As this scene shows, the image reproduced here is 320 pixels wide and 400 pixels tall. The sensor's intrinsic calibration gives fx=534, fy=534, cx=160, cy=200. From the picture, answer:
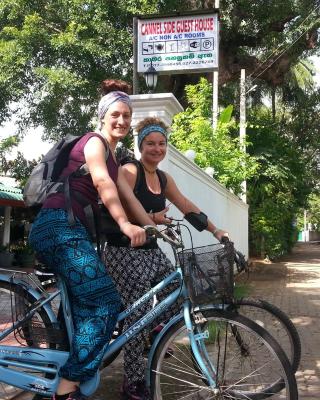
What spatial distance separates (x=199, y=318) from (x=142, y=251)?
814 mm

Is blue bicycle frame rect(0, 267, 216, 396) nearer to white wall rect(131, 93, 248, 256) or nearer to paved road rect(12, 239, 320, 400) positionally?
paved road rect(12, 239, 320, 400)

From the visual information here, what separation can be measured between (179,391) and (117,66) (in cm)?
1314

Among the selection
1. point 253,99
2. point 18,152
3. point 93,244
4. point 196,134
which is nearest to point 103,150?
point 93,244

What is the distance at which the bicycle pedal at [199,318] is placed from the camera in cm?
287

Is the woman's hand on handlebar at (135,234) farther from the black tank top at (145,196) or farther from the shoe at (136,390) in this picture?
the shoe at (136,390)

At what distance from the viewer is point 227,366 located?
9.70 ft

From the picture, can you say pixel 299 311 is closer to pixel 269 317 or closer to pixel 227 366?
pixel 269 317

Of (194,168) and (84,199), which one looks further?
(194,168)

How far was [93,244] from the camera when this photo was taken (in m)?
2.99

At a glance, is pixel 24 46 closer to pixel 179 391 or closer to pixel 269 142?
pixel 269 142

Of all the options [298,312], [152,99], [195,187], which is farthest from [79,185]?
[195,187]

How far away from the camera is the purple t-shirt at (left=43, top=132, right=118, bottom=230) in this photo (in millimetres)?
2885

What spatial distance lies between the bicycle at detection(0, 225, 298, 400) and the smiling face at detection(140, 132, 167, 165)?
0.67 metres

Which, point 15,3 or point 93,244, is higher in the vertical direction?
point 15,3
